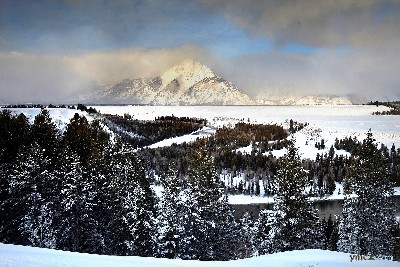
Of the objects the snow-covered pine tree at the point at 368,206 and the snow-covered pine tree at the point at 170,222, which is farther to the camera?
the snow-covered pine tree at the point at 170,222

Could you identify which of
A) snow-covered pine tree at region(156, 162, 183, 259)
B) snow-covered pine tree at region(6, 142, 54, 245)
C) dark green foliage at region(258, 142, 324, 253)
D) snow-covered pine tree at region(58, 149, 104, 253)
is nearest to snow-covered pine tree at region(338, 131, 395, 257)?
dark green foliage at region(258, 142, 324, 253)

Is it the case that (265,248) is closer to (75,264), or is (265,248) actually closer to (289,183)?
(289,183)

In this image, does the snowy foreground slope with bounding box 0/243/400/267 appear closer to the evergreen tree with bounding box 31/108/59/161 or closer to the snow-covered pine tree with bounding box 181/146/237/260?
the snow-covered pine tree with bounding box 181/146/237/260

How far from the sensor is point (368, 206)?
106 ft

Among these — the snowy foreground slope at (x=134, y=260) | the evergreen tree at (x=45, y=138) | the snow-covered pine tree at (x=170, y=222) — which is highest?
the evergreen tree at (x=45, y=138)

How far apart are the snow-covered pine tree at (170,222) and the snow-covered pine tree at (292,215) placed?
25.1ft

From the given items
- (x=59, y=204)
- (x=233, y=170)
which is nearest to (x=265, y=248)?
(x=59, y=204)

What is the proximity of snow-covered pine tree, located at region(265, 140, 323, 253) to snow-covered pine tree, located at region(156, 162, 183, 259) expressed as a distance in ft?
25.1

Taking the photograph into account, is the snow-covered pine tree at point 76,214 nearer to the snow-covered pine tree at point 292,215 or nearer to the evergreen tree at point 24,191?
the evergreen tree at point 24,191

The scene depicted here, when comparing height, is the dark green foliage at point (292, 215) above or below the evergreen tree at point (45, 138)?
below

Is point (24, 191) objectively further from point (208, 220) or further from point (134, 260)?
point (134, 260)

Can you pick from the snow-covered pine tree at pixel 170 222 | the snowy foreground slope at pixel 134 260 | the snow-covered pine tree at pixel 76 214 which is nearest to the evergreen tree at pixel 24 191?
the snow-covered pine tree at pixel 76 214

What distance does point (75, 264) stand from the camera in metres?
15.2

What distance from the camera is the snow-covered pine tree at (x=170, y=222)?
33.2 meters
